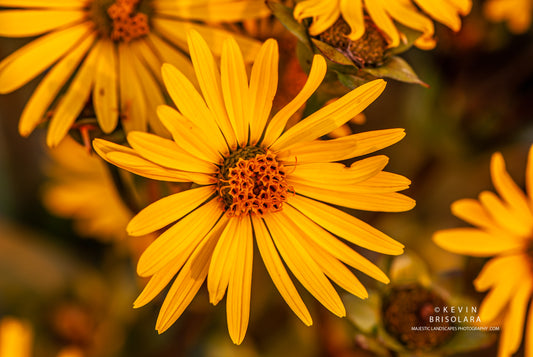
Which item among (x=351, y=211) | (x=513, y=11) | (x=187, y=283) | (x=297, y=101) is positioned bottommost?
(x=187, y=283)

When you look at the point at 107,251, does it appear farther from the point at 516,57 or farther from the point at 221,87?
the point at 516,57

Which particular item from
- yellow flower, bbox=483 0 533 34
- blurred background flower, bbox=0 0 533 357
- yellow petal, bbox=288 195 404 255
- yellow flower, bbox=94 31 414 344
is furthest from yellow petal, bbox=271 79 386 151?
yellow flower, bbox=483 0 533 34

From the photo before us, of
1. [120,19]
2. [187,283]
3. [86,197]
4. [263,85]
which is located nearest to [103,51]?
[120,19]

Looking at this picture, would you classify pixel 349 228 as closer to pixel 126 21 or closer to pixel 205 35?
pixel 205 35

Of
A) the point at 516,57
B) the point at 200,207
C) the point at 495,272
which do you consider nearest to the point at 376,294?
the point at 495,272

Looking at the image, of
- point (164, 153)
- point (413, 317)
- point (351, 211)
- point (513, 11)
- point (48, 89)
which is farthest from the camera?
point (351, 211)

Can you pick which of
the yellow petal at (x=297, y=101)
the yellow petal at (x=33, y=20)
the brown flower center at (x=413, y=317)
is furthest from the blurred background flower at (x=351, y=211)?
the yellow petal at (x=297, y=101)
